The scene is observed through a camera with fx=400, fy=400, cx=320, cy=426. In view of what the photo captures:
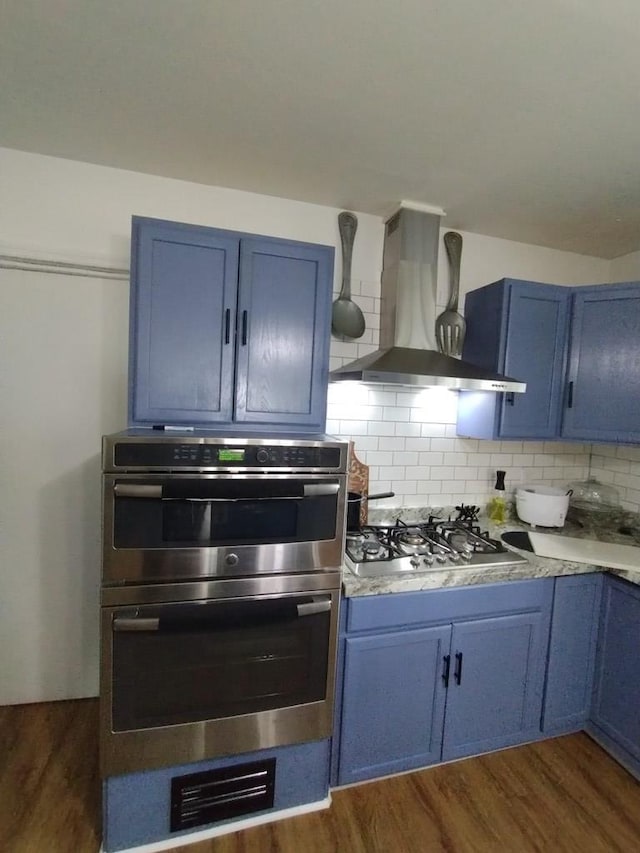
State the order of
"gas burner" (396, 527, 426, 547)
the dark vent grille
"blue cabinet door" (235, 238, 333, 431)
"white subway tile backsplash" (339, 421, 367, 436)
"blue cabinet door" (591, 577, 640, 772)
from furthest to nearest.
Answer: "white subway tile backsplash" (339, 421, 367, 436) → "gas burner" (396, 527, 426, 547) → "blue cabinet door" (591, 577, 640, 772) → "blue cabinet door" (235, 238, 333, 431) → the dark vent grille

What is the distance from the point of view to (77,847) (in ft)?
4.51

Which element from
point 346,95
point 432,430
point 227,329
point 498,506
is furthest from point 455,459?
point 346,95

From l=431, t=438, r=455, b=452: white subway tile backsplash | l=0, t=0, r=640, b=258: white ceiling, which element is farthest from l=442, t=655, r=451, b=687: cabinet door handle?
l=0, t=0, r=640, b=258: white ceiling

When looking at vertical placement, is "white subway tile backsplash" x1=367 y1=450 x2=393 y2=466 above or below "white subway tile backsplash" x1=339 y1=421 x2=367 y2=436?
below

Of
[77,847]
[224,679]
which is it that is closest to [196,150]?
[224,679]

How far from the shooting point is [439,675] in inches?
65.3

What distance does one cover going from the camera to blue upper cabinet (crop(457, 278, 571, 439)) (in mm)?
2109

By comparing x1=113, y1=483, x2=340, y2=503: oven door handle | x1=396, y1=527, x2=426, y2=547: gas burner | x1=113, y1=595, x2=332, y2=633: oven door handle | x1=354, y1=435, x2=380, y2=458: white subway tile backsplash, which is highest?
x1=354, y1=435, x2=380, y2=458: white subway tile backsplash

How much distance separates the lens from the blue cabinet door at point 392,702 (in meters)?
1.56

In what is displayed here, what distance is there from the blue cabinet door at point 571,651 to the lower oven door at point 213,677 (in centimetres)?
108

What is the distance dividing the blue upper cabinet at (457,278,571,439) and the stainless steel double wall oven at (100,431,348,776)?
1117mm

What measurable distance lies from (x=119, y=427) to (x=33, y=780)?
58.3 inches

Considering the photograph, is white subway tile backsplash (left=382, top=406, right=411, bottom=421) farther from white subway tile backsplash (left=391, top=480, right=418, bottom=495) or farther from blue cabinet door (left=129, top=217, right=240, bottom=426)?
blue cabinet door (left=129, top=217, right=240, bottom=426)

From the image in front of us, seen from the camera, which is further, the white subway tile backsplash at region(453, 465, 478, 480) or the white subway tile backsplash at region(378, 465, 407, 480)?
the white subway tile backsplash at region(453, 465, 478, 480)
